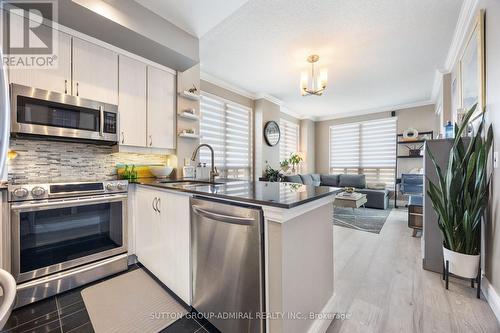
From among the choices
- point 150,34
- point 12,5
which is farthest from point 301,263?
point 12,5

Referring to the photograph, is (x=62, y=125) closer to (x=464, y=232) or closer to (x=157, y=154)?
(x=157, y=154)

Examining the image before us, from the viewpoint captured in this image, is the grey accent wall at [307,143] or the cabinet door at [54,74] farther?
the grey accent wall at [307,143]

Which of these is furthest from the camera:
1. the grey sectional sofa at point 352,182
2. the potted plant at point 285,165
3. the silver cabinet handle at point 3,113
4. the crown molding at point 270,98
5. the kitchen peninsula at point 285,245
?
the potted plant at point 285,165

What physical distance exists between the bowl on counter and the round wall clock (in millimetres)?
2699

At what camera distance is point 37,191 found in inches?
66.2

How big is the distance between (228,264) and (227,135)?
10.9ft

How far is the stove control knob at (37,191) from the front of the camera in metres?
1.67

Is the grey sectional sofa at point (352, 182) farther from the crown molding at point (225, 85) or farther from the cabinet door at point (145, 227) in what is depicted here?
the cabinet door at point (145, 227)

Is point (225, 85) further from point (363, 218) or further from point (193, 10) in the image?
point (363, 218)

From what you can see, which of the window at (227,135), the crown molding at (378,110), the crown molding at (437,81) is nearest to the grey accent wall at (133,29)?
the window at (227,135)

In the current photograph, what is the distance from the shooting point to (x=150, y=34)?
7.38 feet

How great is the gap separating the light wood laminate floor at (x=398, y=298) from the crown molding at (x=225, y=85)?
3.43 meters

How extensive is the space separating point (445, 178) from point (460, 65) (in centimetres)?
180

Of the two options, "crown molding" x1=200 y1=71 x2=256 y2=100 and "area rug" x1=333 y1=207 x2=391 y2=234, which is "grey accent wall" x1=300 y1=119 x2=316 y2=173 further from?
"crown molding" x1=200 y1=71 x2=256 y2=100
